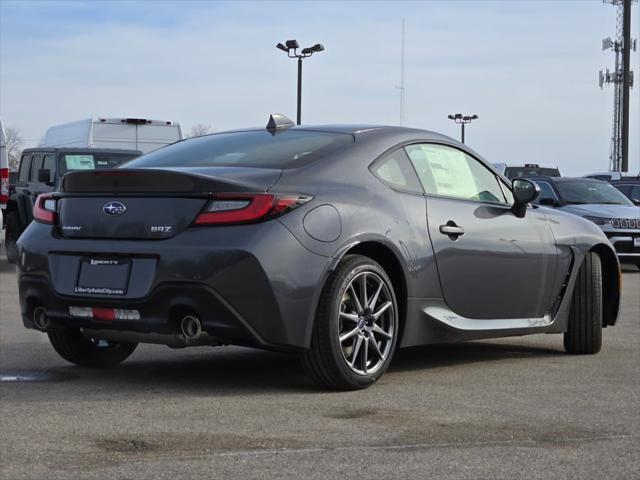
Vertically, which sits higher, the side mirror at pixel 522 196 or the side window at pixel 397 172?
the side window at pixel 397 172

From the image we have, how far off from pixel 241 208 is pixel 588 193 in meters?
14.9

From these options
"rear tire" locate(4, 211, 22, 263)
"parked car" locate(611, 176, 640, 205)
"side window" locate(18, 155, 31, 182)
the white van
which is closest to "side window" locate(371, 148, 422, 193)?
"rear tire" locate(4, 211, 22, 263)

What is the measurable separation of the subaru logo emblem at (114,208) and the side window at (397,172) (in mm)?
1394

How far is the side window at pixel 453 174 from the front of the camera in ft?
24.0

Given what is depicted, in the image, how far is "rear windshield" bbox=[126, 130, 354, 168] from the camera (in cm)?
675

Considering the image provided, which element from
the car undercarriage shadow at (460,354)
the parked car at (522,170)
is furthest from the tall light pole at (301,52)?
the car undercarriage shadow at (460,354)

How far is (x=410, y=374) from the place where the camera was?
7.31 m

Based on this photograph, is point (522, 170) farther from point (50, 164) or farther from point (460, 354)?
point (460, 354)

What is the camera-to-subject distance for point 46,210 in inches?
271

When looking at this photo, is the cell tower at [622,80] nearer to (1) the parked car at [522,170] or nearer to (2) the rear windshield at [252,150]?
(1) the parked car at [522,170]

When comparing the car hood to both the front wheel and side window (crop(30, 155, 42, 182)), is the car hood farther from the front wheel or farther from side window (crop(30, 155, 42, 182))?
the front wheel

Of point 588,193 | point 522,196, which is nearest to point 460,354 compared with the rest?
point 522,196

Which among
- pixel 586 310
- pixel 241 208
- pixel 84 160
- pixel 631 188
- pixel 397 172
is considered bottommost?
pixel 586 310

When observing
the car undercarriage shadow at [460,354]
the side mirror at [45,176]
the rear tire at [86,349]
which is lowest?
the car undercarriage shadow at [460,354]
